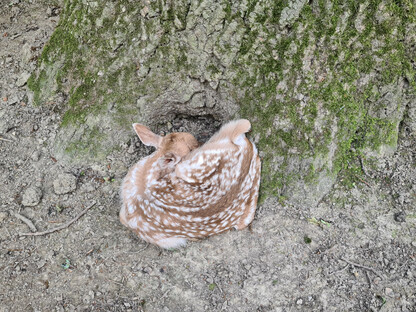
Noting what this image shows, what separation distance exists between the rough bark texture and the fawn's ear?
0.21 meters

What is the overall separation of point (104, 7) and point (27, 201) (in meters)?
1.76

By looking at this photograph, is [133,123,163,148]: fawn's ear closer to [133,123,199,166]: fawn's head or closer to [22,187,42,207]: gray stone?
[133,123,199,166]: fawn's head

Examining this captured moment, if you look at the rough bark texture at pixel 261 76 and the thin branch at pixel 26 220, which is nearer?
the rough bark texture at pixel 261 76

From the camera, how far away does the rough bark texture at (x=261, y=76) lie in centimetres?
292

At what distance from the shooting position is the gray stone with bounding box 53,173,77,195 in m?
3.36

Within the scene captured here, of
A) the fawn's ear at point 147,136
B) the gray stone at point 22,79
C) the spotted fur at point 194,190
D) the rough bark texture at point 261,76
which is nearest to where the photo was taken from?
the rough bark texture at point 261,76

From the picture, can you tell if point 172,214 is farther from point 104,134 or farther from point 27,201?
point 27,201

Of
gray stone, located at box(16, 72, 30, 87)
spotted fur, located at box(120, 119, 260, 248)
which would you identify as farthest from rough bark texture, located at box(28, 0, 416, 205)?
gray stone, located at box(16, 72, 30, 87)

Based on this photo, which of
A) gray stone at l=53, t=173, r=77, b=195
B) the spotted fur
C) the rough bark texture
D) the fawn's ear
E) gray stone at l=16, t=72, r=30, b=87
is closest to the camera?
the rough bark texture

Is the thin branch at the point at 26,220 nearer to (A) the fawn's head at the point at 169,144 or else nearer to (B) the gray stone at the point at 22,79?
(A) the fawn's head at the point at 169,144

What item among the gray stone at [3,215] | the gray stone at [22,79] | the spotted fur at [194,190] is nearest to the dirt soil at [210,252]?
the gray stone at [3,215]

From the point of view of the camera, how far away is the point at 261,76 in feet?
10.1

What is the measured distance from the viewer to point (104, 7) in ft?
10.7

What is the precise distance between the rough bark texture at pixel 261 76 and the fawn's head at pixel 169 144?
0.73ft
